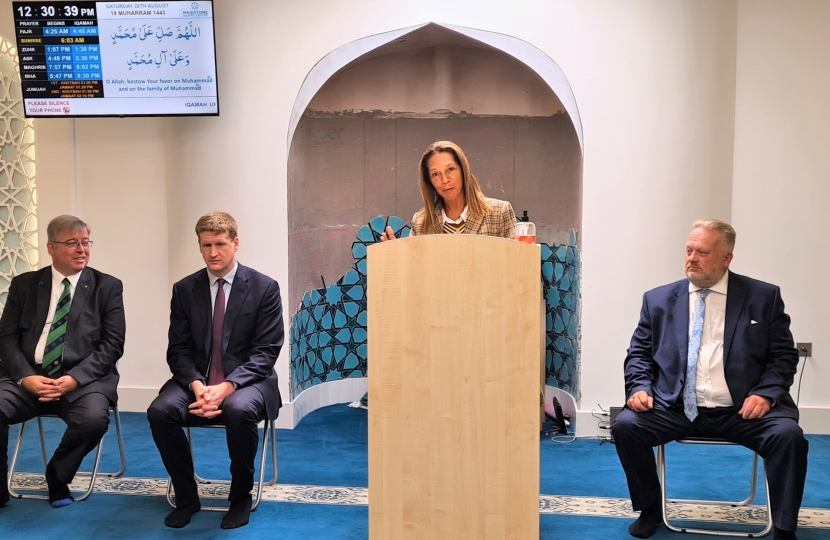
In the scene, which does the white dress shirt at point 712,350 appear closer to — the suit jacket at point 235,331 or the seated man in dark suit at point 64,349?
the suit jacket at point 235,331

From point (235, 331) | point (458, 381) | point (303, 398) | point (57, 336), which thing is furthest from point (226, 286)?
point (303, 398)

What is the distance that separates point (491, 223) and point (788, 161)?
104 inches

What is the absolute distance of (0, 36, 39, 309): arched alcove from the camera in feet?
19.1

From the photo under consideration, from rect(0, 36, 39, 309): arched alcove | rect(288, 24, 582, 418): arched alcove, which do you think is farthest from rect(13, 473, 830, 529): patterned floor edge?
rect(0, 36, 39, 309): arched alcove

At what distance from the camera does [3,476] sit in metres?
3.77

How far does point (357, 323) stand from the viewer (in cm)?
642

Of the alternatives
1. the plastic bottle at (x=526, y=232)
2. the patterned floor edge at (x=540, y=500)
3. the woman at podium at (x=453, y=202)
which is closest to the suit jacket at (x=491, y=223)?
the woman at podium at (x=453, y=202)

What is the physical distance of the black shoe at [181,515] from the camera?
3516 mm

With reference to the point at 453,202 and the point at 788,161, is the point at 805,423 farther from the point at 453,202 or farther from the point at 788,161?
the point at 453,202

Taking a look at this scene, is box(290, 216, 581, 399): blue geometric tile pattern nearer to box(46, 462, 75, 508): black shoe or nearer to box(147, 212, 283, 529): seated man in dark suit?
box(147, 212, 283, 529): seated man in dark suit

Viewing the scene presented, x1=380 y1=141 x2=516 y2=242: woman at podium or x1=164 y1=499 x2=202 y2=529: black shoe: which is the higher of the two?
x1=380 y1=141 x2=516 y2=242: woman at podium

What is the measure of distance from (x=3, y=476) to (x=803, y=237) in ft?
15.9

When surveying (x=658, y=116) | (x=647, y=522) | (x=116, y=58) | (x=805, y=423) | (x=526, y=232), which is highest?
(x=116, y=58)

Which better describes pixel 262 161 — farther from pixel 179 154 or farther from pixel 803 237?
pixel 803 237
